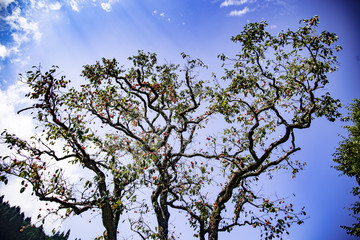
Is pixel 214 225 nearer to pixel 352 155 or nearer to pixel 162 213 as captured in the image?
pixel 162 213

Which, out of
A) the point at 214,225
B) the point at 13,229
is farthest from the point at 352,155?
the point at 13,229

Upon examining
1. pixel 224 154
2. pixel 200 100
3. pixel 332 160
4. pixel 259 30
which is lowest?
pixel 224 154

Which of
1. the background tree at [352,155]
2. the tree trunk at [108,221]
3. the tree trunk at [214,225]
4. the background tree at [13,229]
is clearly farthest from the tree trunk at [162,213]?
the background tree at [13,229]

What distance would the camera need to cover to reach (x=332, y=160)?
1212 centimetres

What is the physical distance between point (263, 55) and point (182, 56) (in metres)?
3.26

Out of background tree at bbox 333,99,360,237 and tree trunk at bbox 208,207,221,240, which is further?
background tree at bbox 333,99,360,237

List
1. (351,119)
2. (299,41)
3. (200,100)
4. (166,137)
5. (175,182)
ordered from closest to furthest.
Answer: (299,41), (175,182), (166,137), (200,100), (351,119)

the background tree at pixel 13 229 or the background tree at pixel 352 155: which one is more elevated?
the background tree at pixel 352 155

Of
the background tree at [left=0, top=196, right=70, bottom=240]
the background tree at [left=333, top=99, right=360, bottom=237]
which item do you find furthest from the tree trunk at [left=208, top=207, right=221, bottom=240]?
the background tree at [left=0, top=196, right=70, bottom=240]

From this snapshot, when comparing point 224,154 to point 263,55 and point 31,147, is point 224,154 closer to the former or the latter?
point 263,55

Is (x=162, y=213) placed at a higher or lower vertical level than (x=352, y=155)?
lower

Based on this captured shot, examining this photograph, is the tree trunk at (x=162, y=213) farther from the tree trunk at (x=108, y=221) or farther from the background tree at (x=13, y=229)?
the background tree at (x=13, y=229)

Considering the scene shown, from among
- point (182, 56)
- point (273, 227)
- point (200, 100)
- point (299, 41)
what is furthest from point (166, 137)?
point (299, 41)

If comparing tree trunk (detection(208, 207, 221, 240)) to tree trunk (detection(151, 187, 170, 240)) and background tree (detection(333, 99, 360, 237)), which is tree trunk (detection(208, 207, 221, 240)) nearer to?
tree trunk (detection(151, 187, 170, 240))
